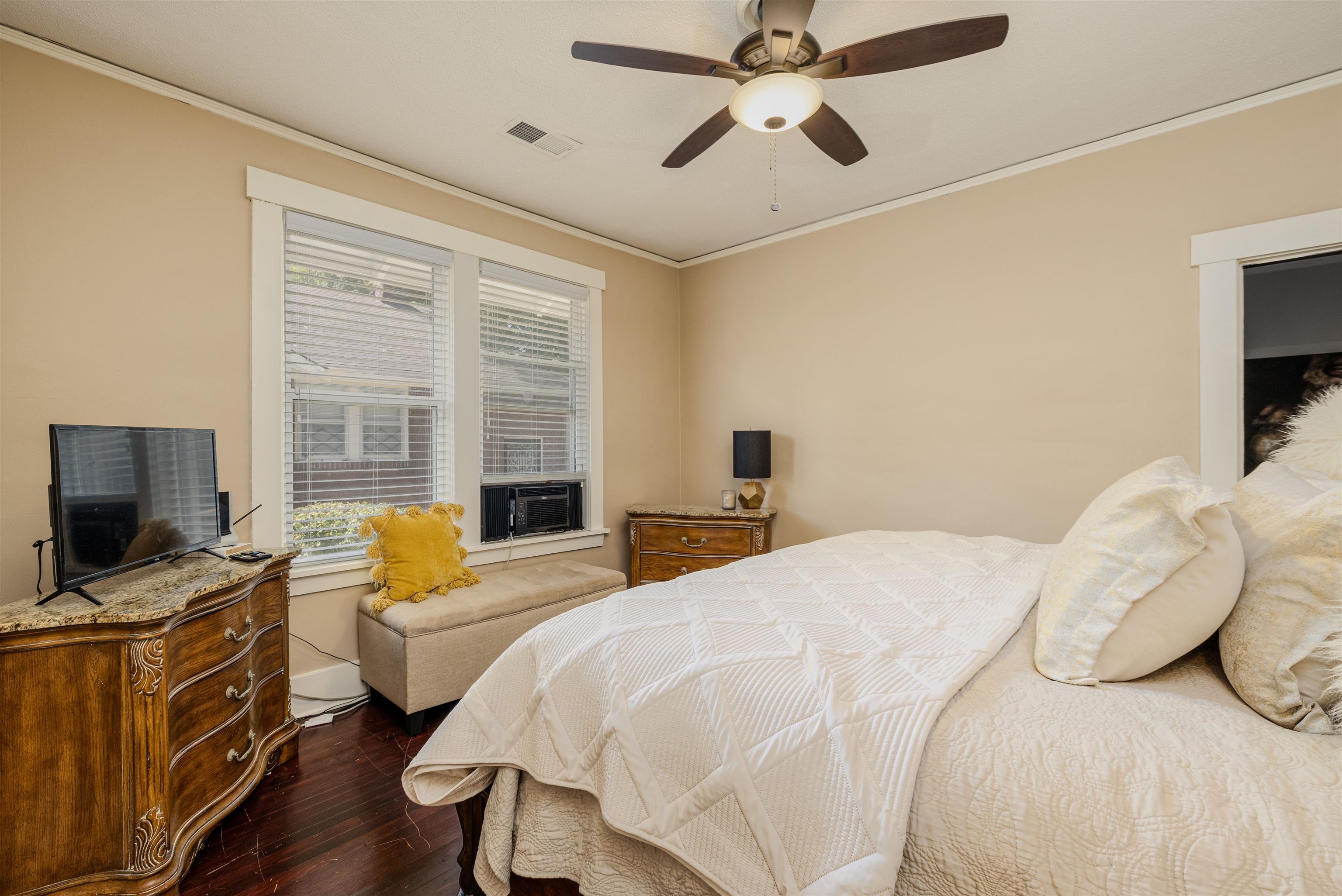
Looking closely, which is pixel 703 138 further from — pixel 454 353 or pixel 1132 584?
pixel 1132 584


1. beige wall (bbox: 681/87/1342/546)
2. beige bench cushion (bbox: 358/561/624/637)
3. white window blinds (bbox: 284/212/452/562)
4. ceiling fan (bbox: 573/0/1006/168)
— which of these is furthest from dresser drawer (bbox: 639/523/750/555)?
ceiling fan (bbox: 573/0/1006/168)

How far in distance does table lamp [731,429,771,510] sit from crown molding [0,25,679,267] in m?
1.79

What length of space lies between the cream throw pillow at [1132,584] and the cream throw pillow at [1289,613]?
50 millimetres

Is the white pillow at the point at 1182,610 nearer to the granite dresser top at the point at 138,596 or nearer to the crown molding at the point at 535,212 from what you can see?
the granite dresser top at the point at 138,596

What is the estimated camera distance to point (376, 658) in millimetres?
2604

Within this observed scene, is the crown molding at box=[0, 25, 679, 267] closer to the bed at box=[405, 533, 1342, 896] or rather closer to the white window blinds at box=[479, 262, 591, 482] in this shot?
the white window blinds at box=[479, 262, 591, 482]

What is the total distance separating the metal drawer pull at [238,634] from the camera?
1.76m

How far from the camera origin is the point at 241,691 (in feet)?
6.00

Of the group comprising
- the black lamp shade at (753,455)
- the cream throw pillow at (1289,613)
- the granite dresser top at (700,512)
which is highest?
the black lamp shade at (753,455)

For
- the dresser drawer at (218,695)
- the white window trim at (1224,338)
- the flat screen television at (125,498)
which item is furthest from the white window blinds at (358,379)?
the white window trim at (1224,338)

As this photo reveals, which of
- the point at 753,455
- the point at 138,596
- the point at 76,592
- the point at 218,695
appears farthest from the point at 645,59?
the point at 753,455

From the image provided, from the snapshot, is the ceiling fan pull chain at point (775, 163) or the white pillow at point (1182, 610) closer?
the white pillow at point (1182, 610)

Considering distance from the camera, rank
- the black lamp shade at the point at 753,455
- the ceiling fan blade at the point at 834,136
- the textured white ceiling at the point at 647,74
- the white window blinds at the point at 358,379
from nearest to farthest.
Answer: the textured white ceiling at the point at 647,74
the ceiling fan blade at the point at 834,136
the white window blinds at the point at 358,379
the black lamp shade at the point at 753,455

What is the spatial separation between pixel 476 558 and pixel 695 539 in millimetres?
1368
